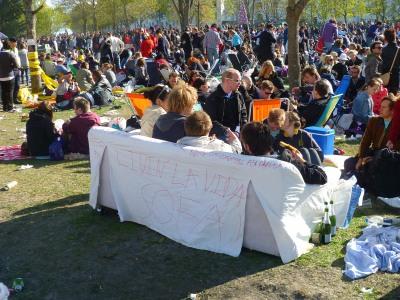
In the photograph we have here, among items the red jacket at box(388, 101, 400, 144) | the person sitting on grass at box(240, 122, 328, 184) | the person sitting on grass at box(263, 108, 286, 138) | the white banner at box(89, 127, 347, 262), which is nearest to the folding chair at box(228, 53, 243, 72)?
the red jacket at box(388, 101, 400, 144)

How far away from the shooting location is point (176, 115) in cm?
603

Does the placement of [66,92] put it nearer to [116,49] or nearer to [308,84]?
[308,84]

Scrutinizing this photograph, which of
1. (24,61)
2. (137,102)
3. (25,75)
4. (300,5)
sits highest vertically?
(300,5)

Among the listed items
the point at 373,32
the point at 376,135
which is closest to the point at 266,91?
the point at 376,135

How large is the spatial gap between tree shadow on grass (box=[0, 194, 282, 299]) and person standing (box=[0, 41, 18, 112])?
9.25m

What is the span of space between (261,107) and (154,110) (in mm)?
2437

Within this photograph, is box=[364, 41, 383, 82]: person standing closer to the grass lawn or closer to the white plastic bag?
the grass lawn

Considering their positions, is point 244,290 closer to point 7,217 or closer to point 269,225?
point 269,225

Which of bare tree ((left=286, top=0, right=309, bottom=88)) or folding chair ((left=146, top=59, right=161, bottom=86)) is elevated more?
bare tree ((left=286, top=0, right=309, bottom=88))

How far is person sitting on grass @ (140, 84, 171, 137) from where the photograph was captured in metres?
6.68

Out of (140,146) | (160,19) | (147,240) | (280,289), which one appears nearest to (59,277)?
(147,240)

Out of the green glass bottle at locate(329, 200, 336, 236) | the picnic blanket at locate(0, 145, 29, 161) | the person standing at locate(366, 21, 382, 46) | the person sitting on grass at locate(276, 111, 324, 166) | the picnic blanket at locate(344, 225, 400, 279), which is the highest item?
the person standing at locate(366, 21, 382, 46)

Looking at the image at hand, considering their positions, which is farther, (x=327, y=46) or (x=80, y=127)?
(x=327, y=46)

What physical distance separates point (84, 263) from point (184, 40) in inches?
724
